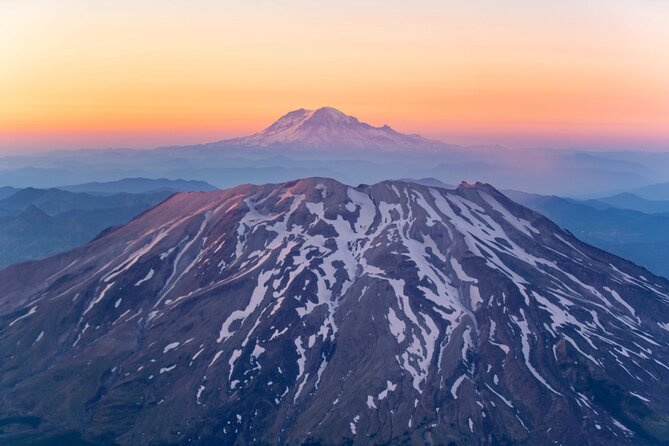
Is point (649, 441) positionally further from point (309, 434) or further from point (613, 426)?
point (309, 434)

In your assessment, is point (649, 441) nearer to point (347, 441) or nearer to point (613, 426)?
point (613, 426)

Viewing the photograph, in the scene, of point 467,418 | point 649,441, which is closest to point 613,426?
point 649,441

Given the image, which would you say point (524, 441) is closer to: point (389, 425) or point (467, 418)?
point (467, 418)

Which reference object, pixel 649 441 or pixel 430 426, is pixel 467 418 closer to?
pixel 430 426

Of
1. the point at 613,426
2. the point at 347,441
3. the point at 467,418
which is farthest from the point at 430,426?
the point at 613,426

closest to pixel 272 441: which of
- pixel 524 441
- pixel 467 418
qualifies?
pixel 467 418
